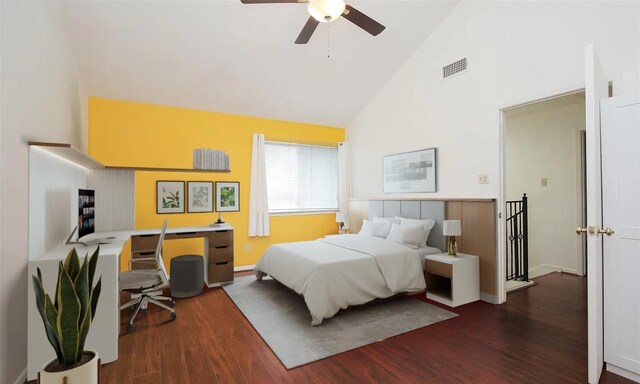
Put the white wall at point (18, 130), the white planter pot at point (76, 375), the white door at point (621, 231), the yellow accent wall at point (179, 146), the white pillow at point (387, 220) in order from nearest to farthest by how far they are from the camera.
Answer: the white planter pot at point (76, 375) < the white wall at point (18, 130) < the white door at point (621, 231) < the yellow accent wall at point (179, 146) < the white pillow at point (387, 220)

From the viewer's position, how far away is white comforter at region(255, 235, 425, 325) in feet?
9.70

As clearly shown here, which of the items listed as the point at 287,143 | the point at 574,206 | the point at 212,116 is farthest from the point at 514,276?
the point at 212,116

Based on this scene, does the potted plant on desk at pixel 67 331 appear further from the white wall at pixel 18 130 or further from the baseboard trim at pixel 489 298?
the baseboard trim at pixel 489 298

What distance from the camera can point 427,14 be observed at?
155 inches

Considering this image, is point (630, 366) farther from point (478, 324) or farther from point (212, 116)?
point (212, 116)

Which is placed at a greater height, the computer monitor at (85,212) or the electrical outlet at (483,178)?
the electrical outlet at (483,178)

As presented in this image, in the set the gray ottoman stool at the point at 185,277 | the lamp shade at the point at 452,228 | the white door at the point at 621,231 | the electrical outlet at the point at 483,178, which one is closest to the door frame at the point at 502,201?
the electrical outlet at the point at 483,178

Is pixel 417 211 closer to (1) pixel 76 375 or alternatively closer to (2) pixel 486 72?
(2) pixel 486 72

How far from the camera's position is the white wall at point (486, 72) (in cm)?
271

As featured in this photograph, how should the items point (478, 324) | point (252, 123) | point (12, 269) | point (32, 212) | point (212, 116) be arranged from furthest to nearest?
point (252, 123) → point (212, 116) → point (478, 324) → point (32, 212) → point (12, 269)

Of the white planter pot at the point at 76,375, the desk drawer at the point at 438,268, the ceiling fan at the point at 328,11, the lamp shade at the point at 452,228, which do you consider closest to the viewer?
the white planter pot at the point at 76,375

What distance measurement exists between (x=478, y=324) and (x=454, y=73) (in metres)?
2.98

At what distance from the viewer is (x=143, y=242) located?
12.2 feet

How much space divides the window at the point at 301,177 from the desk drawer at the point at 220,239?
127cm
